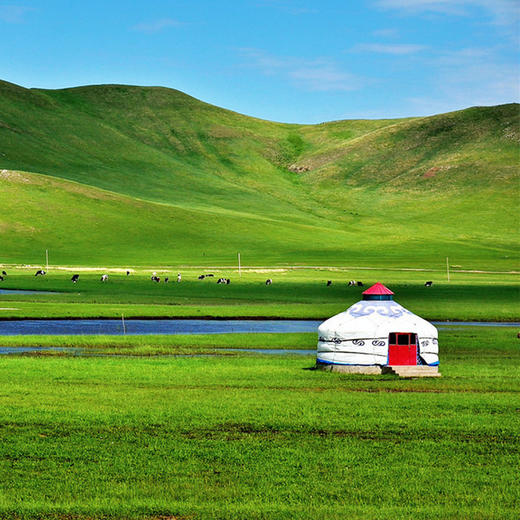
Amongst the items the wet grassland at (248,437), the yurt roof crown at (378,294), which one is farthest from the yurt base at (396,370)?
the yurt roof crown at (378,294)

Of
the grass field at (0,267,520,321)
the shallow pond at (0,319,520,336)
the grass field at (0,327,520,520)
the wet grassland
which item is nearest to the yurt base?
the wet grassland

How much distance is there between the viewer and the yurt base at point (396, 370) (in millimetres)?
30344

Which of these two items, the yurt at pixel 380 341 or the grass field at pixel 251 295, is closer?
the yurt at pixel 380 341

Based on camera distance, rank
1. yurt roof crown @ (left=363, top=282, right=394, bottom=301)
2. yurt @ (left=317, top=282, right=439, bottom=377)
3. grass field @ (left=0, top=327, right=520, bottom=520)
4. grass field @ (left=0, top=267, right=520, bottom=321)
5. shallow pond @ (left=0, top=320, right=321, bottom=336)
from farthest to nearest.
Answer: grass field @ (left=0, top=267, right=520, bottom=321)
shallow pond @ (left=0, top=320, right=321, bottom=336)
yurt roof crown @ (left=363, top=282, right=394, bottom=301)
yurt @ (left=317, top=282, right=439, bottom=377)
grass field @ (left=0, top=327, right=520, bottom=520)

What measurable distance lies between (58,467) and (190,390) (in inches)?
377

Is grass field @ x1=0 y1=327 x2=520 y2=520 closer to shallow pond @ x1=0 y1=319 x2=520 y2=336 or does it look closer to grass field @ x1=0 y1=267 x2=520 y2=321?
shallow pond @ x1=0 y1=319 x2=520 y2=336

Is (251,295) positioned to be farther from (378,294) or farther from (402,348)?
(402,348)

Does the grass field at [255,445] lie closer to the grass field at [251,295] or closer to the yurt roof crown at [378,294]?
the yurt roof crown at [378,294]

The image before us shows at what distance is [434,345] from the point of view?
31.0 m

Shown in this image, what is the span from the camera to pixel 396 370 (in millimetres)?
30375

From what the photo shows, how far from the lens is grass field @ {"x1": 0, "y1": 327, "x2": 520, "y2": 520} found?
15250 millimetres

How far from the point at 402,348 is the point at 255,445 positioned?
12.2 metres

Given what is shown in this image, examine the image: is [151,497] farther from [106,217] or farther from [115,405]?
[106,217]

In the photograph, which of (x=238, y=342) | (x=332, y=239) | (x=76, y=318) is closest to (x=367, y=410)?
(x=238, y=342)
